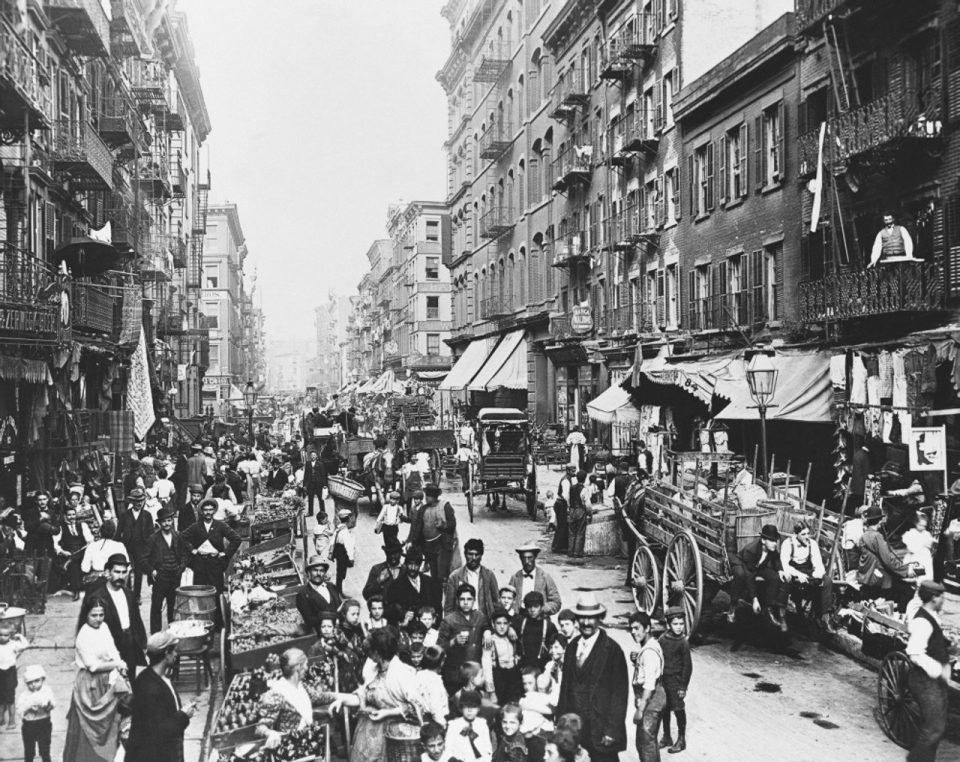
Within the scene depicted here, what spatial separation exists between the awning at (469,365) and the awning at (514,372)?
1.98m

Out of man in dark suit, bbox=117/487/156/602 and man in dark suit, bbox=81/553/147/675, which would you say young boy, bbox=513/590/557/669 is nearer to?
man in dark suit, bbox=81/553/147/675

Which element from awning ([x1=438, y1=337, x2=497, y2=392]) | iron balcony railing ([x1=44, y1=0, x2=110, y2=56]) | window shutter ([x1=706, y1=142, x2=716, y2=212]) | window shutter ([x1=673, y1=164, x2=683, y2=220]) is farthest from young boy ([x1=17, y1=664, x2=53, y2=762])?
awning ([x1=438, y1=337, x2=497, y2=392])

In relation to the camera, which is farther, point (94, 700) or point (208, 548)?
point (208, 548)

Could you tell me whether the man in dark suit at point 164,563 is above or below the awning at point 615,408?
below

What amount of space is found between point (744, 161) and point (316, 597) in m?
19.9

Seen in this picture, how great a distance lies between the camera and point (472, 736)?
6832mm

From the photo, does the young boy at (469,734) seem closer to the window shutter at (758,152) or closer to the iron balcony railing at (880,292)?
the iron balcony railing at (880,292)

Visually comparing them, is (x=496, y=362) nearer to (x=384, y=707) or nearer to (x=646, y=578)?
(x=646, y=578)

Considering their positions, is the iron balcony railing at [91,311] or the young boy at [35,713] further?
the iron balcony railing at [91,311]

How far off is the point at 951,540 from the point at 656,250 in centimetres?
1930

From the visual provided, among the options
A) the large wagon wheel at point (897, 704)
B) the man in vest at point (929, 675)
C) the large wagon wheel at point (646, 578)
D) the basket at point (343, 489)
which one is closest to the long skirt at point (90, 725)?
the large wagon wheel at point (646, 578)

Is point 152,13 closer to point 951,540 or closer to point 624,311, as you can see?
point 624,311

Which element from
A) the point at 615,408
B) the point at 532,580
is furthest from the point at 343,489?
the point at 532,580

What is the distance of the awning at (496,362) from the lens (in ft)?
148
